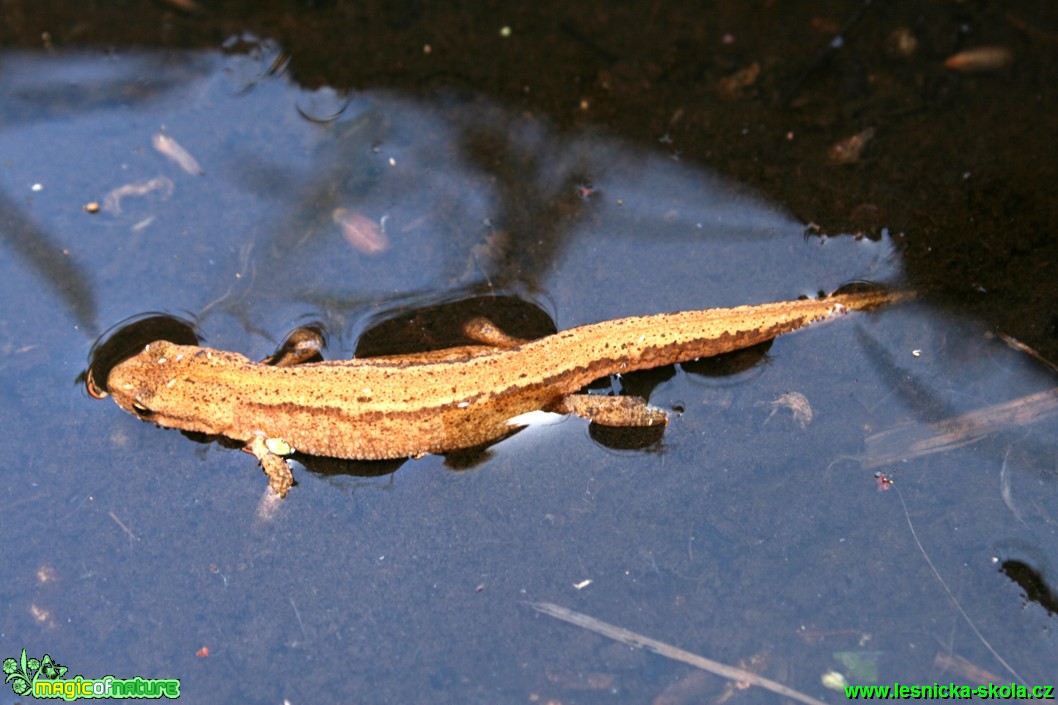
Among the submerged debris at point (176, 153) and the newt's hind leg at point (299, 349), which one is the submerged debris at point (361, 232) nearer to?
the newt's hind leg at point (299, 349)

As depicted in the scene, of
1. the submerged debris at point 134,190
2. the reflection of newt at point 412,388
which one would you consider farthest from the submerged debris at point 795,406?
the submerged debris at point 134,190

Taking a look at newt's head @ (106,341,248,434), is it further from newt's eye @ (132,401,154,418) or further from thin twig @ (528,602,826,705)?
thin twig @ (528,602,826,705)

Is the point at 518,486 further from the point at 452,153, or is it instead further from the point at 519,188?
the point at 452,153

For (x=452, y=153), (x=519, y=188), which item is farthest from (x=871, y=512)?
(x=452, y=153)

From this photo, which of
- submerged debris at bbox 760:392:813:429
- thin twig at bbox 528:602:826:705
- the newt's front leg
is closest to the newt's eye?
the newt's front leg

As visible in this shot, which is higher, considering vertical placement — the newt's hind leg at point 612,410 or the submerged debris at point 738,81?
the submerged debris at point 738,81
